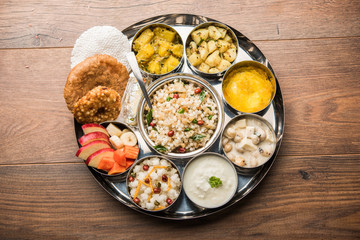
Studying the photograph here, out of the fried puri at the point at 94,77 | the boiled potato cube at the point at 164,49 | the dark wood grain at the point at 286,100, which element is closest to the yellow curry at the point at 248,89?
the dark wood grain at the point at 286,100

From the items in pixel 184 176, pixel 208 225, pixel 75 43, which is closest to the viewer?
pixel 184 176

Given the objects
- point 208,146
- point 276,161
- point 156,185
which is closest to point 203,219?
point 156,185

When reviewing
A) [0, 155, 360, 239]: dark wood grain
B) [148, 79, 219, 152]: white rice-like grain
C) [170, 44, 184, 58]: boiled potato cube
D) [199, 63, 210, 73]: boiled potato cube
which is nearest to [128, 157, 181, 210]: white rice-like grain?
[148, 79, 219, 152]: white rice-like grain

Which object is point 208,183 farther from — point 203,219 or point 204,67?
point 204,67

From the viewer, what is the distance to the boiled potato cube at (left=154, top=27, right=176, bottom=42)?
287 cm

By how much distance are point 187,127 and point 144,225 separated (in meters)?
1.17

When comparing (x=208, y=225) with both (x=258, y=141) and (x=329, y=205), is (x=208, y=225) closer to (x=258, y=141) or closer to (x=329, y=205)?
(x=258, y=141)

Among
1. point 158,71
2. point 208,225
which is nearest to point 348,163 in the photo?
point 208,225

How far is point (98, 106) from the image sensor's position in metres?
2.66

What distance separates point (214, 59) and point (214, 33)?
0.30 metres

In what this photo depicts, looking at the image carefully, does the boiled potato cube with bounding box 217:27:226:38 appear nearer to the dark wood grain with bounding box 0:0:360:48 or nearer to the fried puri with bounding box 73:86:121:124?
the dark wood grain with bounding box 0:0:360:48

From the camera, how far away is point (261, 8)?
3109 mm

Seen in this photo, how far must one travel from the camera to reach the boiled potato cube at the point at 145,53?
2.77 m

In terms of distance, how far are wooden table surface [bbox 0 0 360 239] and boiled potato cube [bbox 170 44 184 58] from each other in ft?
1.85
